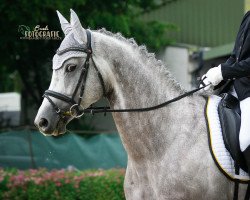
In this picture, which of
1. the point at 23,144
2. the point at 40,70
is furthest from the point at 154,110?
the point at 40,70

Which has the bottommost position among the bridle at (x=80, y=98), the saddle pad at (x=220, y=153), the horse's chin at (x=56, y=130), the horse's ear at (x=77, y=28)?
the saddle pad at (x=220, y=153)

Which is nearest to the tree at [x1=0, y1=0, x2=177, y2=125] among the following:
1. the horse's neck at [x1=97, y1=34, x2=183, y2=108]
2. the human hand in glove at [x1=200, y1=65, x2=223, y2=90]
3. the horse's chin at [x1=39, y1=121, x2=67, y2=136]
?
the horse's neck at [x1=97, y1=34, x2=183, y2=108]

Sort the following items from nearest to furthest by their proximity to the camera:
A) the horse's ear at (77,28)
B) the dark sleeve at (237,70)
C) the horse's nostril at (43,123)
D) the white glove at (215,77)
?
the horse's nostril at (43,123) → the horse's ear at (77,28) → the dark sleeve at (237,70) → the white glove at (215,77)

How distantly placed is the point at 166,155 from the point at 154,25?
1242 cm

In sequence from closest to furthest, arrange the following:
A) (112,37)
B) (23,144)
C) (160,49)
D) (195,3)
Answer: (112,37) < (23,144) < (160,49) < (195,3)

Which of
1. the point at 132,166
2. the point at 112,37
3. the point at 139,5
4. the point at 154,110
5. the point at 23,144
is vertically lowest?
the point at 23,144

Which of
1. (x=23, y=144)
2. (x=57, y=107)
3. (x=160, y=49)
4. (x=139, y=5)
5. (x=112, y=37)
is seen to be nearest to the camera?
(x=57, y=107)

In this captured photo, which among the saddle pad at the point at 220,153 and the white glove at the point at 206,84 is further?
the white glove at the point at 206,84

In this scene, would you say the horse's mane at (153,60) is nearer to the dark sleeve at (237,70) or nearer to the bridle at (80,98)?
the bridle at (80,98)

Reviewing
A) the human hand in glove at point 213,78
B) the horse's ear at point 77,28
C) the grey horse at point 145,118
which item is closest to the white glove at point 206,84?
the human hand in glove at point 213,78

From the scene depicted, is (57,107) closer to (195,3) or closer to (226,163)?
(226,163)

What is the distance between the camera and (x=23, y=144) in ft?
36.6

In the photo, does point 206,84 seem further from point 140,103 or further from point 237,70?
point 140,103

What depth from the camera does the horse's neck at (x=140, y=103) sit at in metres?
5.25
